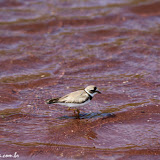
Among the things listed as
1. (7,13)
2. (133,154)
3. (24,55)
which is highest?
(7,13)

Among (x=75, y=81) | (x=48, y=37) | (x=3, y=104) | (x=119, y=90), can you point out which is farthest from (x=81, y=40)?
(x=3, y=104)

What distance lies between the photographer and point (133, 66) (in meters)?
12.6

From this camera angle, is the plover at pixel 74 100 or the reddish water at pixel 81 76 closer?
the reddish water at pixel 81 76

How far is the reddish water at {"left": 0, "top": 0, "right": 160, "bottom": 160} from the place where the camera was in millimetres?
7840

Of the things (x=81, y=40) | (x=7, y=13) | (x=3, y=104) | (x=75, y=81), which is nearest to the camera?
(x=3, y=104)

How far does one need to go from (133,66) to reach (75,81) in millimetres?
2687

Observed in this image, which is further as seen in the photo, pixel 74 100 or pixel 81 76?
pixel 81 76

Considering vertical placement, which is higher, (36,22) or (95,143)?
(36,22)

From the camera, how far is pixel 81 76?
11969mm

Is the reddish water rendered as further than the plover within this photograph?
No

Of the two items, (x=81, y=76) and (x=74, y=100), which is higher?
(x=74, y=100)

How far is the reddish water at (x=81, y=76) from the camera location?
7.84m

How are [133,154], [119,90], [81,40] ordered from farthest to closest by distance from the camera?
[81,40]
[119,90]
[133,154]

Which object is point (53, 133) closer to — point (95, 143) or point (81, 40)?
point (95, 143)
